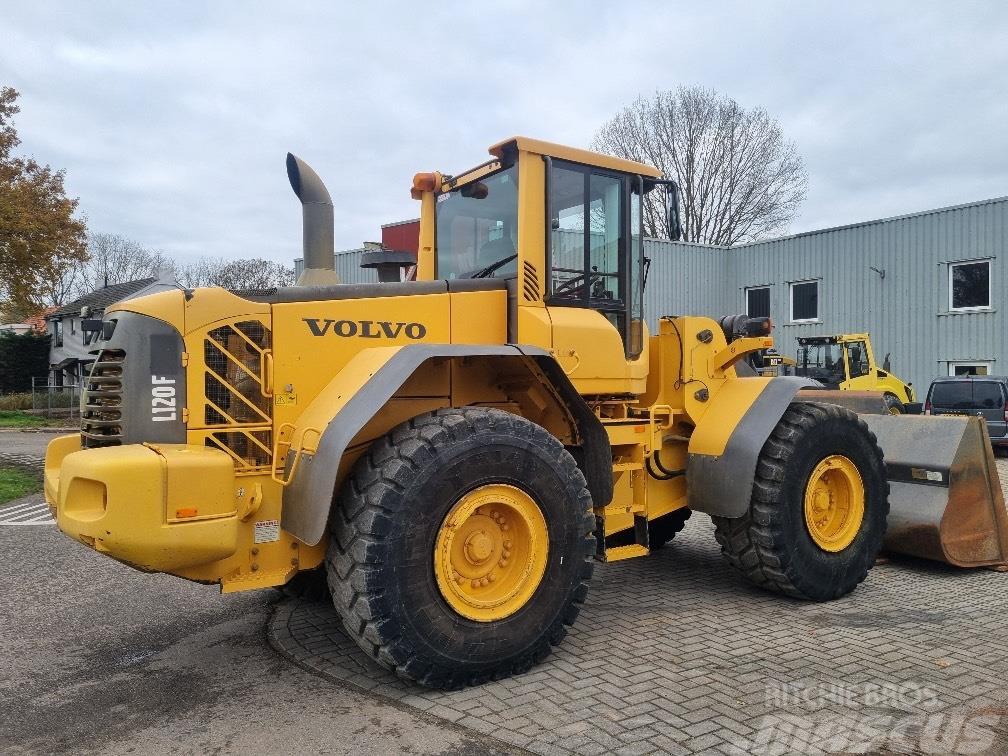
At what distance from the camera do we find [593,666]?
13.7ft

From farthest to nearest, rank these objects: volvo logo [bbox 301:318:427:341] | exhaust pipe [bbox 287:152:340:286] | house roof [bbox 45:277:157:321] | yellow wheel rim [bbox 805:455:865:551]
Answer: house roof [bbox 45:277:157:321] → yellow wheel rim [bbox 805:455:865:551] → exhaust pipe [bbox 287:152:340:286] → volvo logo [bbox 301:318:427:341]

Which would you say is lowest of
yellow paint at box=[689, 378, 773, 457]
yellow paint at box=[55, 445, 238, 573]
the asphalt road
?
the asphalt road

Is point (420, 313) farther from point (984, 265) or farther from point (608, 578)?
point (984, 265)

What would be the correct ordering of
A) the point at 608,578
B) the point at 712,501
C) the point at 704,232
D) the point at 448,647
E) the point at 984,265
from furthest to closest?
1. the point at 704,232
2. the point at 984,265
3. the point at 608,578
4. the point at 712,501
5. the point at 448,647

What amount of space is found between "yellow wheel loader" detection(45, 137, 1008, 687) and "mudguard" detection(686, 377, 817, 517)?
0.02 m

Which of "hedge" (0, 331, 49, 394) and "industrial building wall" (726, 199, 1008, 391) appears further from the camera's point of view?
"hedge" (0, 331, 49, 394)

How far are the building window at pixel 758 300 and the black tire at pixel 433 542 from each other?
20603 mm

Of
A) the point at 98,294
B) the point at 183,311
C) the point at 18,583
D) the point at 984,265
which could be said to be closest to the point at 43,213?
the point at 18,583

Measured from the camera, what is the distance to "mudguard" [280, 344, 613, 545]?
11.8ft

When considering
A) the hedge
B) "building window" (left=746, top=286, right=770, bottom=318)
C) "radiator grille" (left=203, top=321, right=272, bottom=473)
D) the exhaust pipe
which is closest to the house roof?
the hedge

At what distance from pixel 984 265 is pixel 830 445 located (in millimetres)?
16644

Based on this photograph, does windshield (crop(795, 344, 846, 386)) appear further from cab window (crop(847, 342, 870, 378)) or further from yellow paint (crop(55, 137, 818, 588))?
yellow paint (crop(55, 137, 818, 588))

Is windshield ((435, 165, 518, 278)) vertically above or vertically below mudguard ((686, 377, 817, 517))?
above

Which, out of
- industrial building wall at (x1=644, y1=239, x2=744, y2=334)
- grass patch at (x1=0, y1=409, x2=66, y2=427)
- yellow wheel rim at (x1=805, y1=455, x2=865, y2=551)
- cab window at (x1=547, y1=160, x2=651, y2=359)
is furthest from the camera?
grass patch at (x1=0, y1=409, x2=66, y2=427)
